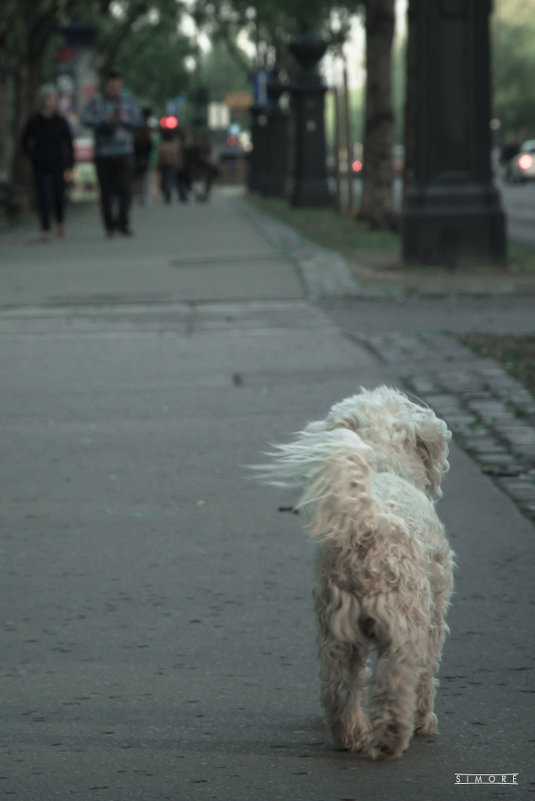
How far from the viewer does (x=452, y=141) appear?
54.1 ft

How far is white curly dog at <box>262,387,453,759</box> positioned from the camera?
11.8 feet

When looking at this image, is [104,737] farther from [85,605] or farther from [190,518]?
[190,518]

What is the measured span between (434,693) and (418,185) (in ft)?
42.8

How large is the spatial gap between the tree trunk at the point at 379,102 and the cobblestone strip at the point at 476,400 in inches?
566

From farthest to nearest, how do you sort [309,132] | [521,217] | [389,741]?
[309,132], [521,217], [389,741]

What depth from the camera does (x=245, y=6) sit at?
3869 cm

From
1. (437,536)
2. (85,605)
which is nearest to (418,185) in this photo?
(85,605)

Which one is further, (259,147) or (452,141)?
(259,147)

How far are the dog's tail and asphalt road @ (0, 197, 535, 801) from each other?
575 millimetres

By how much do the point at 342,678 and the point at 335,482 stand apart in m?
0.47

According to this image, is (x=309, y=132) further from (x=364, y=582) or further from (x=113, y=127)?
(x=364, y=582)

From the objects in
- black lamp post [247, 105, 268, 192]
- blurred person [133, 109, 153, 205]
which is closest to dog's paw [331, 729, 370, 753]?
blurred person [133, 109, 153, 205]

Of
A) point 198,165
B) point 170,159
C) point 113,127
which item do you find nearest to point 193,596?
point 113,127

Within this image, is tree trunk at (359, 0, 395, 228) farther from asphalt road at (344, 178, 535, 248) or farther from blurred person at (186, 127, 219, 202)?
blurred person at (186, 127, 219, 202)
